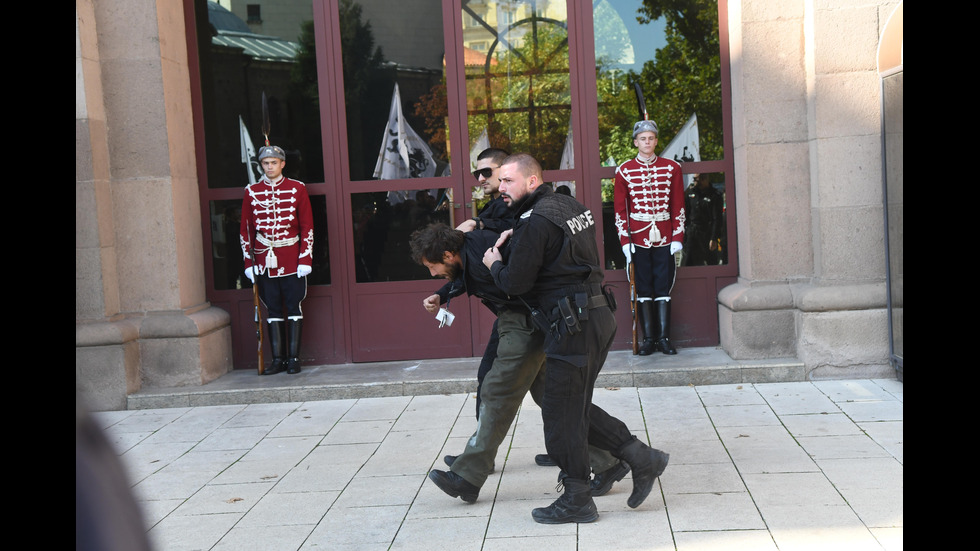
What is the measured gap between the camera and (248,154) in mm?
8969

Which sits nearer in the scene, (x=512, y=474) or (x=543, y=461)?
(x=512, y=474)

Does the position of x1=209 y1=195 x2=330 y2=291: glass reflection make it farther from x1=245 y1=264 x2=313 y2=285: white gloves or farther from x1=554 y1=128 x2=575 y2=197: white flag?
x1=554 y1=128 x2=575 y2=197: white flag

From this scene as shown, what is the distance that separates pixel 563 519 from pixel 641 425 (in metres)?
1.97

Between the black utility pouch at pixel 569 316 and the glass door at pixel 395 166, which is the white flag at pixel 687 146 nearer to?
the glass door at pixel 395 166

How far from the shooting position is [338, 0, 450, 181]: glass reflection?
8.80m

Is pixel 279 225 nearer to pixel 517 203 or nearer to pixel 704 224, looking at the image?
pixel 704 224

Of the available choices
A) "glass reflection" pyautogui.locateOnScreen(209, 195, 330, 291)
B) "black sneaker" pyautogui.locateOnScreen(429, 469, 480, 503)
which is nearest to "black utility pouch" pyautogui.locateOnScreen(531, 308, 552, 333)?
"black sneaker" pyautogui.locateOnScreen(429, 469, 480, 503)

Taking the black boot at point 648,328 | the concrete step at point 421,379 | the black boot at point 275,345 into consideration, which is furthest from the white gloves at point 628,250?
the black boot at point 275,345

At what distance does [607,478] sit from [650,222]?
3.61 m

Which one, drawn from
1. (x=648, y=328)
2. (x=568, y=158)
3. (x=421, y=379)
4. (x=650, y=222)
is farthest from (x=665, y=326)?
(x=421, y=379)

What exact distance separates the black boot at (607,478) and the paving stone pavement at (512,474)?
0.09 meters

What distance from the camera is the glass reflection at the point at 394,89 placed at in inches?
347

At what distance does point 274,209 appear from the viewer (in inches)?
334
